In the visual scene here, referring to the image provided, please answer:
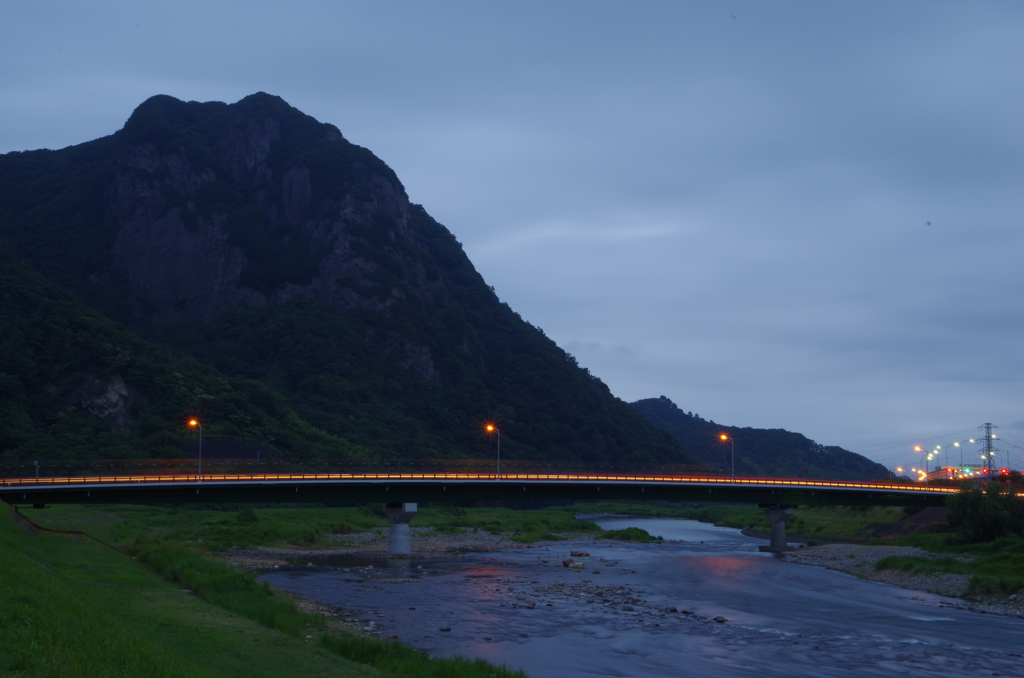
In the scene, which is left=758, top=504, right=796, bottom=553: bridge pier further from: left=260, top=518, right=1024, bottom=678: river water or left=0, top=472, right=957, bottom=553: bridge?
left=260, top=518, right=1024, bottom=678: river water

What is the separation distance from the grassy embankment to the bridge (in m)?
25.3

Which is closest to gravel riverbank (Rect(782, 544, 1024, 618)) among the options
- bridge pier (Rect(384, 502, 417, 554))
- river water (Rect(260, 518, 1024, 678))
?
river water (Rect(260, 518, 1024, 678))

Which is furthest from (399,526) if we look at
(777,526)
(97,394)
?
(97,394)

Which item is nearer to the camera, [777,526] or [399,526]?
[399,526]

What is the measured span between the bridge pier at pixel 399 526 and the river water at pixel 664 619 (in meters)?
9.07

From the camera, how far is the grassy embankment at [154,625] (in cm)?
1694

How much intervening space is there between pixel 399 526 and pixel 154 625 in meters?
59.1

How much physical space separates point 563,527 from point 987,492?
6292 centimetres

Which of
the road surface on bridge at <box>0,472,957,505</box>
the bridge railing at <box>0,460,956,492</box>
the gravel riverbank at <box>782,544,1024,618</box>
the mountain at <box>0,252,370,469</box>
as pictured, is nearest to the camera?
the gravel riverbank at <box>782,544,1024,618</box>

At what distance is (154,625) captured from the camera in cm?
2702

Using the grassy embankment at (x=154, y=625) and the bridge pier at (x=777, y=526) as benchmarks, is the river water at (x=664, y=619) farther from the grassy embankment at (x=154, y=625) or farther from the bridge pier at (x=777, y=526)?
the bridge pier at (x=777, y=526)

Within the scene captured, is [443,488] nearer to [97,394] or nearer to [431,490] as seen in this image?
[431,490]

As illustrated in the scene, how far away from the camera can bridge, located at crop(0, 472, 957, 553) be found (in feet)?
244

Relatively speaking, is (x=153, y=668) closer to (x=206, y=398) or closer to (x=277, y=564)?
(x=277, y=564)
